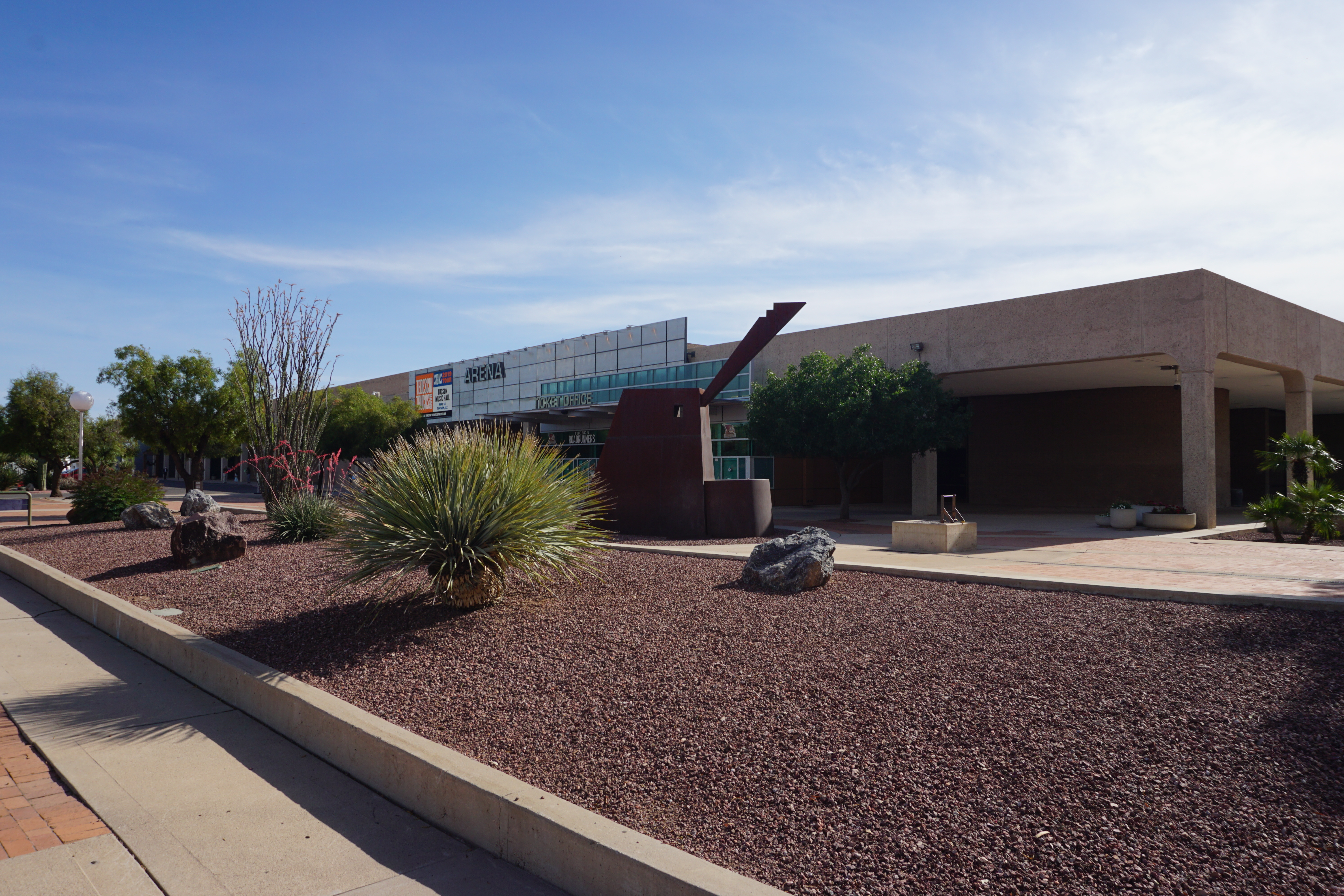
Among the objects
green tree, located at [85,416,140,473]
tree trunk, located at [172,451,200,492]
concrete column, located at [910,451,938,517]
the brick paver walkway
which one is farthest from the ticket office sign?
the brick paver walkway

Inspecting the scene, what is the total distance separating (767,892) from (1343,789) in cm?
252

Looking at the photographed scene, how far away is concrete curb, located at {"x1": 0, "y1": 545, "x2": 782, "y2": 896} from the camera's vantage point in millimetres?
3244

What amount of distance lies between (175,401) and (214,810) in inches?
1019

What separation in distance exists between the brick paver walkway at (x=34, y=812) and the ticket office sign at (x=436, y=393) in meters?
47.6

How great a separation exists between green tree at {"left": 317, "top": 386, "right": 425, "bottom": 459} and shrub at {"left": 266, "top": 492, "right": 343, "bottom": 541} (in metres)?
28.3

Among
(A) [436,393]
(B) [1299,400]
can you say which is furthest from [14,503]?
(B) [1299,400]

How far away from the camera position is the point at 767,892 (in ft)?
9.97

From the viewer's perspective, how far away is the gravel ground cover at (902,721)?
325 cm

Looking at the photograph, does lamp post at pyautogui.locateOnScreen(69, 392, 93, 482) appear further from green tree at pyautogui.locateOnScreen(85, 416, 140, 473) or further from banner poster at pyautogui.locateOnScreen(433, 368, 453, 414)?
banner poster at pyautogui.locateOnScreen(433, 368, 453, 414)

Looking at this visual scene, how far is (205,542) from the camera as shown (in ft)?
36.0

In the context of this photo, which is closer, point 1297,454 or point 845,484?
point 1297,454

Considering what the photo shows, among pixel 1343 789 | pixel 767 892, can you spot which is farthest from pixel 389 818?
pixel 1343 789

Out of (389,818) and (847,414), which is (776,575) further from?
(847,414)

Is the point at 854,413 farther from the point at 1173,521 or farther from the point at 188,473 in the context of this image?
the point at 188,473
